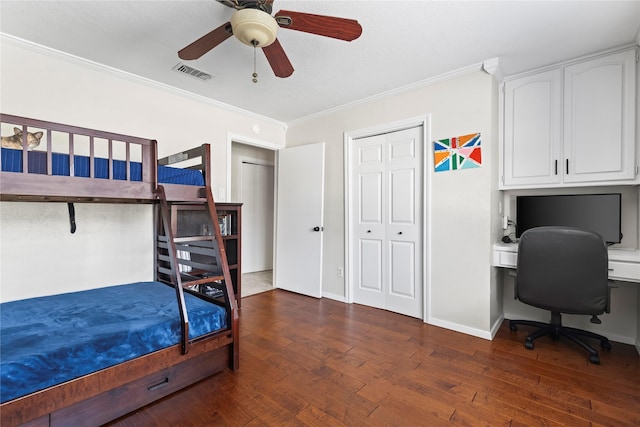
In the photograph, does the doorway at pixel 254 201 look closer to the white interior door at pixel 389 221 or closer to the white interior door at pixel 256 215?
the white interior door at pixel 256 215

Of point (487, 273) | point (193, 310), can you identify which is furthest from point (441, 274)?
point (193, 310)

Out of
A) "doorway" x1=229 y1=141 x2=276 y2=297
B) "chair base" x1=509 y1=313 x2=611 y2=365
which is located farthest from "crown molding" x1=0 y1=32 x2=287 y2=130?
"chair base" x1=509 y1=313 x2=611 y2=365

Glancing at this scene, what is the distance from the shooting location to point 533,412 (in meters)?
1.62

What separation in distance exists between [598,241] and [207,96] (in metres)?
3.84

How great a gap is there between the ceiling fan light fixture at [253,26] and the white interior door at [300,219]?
7.09 feet

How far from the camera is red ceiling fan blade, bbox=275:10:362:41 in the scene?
5.00 feet

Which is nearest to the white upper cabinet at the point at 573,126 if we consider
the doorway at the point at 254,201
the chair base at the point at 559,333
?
the chair base at the point at 559,333

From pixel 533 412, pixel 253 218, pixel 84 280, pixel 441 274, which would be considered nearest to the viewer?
pixel 533 412

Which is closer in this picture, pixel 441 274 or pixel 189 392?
pixel 189 392

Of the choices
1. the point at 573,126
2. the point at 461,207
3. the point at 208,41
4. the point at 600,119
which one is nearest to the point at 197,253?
the point at 208,41

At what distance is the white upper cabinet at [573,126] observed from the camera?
228 centimetres

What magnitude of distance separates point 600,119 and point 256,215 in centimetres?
468

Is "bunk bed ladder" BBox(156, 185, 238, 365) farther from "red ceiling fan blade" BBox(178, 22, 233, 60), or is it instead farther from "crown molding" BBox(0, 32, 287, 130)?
"crown molding" BBox(0, 32, 287, 130)

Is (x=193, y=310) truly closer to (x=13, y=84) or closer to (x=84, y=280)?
(x=84, y=280)
